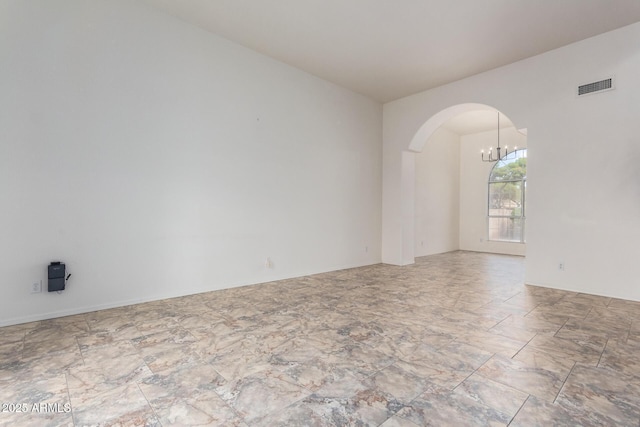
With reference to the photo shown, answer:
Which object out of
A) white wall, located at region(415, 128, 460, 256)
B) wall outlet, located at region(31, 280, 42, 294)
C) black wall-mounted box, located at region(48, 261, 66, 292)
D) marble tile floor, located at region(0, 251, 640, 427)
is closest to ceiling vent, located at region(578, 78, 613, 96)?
marble tile floor, located at region(0, 251, 640, 427)

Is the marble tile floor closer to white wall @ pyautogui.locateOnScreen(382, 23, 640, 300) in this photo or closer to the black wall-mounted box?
the black wall-mounted box

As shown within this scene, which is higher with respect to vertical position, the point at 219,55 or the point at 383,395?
the point at 219,55

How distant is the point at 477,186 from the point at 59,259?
925 cm

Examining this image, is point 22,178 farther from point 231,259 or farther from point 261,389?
point 261,389

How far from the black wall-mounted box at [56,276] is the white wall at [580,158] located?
19.4ft

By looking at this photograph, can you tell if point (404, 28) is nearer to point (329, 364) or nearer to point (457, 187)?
point (329, 364)

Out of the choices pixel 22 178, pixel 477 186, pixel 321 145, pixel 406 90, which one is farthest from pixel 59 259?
pixel 477 186

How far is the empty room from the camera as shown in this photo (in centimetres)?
189

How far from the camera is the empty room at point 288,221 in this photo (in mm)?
1893

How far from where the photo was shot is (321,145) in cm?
551

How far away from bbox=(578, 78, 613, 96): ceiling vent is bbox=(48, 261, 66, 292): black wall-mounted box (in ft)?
21.5

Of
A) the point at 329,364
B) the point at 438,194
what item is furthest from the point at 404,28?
the point at 438,194

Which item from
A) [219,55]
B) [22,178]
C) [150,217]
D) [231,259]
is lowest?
[231,259]

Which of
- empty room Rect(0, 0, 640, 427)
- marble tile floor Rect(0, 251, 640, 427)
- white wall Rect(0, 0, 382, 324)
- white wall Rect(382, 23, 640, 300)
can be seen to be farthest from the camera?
white wall Rect(382, 23, 640, 300)
